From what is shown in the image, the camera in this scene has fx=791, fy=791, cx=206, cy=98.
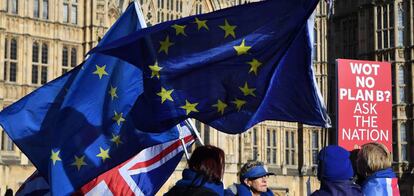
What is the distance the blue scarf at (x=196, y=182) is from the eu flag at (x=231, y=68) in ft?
7.15

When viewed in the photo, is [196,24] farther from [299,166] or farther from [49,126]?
[299,166]

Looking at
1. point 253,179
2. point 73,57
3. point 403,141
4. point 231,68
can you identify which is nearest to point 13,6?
point 73,57

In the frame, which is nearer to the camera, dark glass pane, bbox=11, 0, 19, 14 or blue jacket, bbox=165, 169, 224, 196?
blue jacket, bbox=165, 169, 224, 196

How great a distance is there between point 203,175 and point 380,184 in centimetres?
109

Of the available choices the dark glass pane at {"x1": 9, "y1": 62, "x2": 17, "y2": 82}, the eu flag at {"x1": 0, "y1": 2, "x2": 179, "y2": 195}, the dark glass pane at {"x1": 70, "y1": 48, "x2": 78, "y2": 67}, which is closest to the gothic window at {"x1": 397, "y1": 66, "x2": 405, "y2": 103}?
the dark glass pane at {"x1": 70, "y1": 48, "x2": 78, "y2": 67}

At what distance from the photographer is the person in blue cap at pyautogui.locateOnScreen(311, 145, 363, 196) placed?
4.52 m

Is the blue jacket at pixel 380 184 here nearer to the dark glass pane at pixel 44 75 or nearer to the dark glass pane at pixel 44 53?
the dark glass pane at pixel 44 75

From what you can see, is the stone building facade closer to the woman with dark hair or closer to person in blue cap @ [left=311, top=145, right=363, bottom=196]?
person in blue cap @ [left=311, top=145, right=363, bottom=196]

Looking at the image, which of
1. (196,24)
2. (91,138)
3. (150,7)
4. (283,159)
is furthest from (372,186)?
(283,159)

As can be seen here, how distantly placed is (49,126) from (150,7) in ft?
73.6

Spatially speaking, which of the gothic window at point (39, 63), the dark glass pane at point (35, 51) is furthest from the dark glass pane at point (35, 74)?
the dark glass pane at point (35, 51)

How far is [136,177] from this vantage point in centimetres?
824

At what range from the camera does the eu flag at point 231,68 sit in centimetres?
666

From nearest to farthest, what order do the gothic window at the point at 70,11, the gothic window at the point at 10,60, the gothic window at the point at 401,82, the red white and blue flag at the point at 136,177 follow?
the red white and blue flag at the point at 136,177, the gothic window at the point at 10,60, the gothic window at the point at 70,11, the gothic window at the point at 401,82
